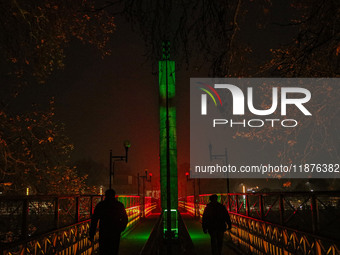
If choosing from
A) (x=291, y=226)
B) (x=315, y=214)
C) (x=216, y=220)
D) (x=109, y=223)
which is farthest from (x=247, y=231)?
(x=315, y=214)

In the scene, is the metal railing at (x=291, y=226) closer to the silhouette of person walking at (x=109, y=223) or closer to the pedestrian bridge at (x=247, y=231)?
the pedestrian bridge at (x=247, y=231)

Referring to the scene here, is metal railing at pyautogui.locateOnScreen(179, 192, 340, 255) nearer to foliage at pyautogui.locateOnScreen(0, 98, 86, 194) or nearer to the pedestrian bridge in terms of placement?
the pedestrian bridge

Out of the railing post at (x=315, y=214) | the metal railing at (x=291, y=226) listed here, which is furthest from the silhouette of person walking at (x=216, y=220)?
the railing post at (x=315, y=214)

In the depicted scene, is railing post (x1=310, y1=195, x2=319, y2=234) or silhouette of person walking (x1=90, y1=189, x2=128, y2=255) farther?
silhouette of person walking (x1=90, y1=189, x2=128, y2=255)

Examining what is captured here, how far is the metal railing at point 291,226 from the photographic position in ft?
18.2

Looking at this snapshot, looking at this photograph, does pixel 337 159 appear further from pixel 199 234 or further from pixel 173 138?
pixel 173 138

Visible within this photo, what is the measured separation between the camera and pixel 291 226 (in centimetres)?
714

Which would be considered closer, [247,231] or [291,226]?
[291,226]

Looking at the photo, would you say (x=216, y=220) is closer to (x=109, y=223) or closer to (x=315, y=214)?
(x=109, y=223)

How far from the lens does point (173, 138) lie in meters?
21.8

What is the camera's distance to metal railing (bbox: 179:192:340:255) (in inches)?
219

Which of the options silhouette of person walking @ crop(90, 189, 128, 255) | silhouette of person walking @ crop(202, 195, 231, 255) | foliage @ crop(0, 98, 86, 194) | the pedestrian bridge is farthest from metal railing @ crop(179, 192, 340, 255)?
foliage @ crop(0, 98, 86, 194)

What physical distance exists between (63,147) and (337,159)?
32.4ft

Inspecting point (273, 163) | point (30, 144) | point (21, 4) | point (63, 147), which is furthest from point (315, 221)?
point (63, 147)
